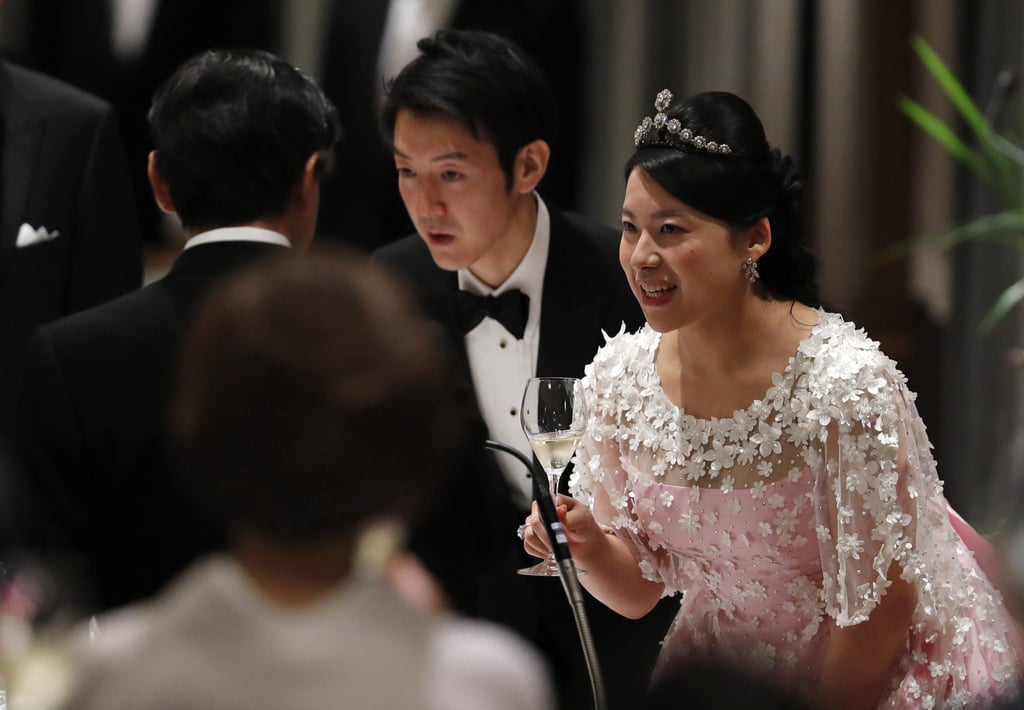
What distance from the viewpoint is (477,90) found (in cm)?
274

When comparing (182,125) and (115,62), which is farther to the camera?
(115,62)

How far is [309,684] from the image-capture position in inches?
37.3

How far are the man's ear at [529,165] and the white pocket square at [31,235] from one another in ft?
2.95

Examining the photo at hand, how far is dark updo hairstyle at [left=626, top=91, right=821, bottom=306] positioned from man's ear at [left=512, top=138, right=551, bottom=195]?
1.94 ft

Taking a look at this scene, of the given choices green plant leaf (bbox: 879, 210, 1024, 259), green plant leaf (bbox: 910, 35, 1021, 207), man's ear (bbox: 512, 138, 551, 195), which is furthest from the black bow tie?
green plant leaf (bbox: 879, 210, 1024, 259)

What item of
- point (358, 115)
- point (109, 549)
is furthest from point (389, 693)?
point (358, 115)

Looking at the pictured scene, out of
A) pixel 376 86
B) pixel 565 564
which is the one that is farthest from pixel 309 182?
pixel 376 86

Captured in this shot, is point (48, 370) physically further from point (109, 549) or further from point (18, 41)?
point (18, 41)

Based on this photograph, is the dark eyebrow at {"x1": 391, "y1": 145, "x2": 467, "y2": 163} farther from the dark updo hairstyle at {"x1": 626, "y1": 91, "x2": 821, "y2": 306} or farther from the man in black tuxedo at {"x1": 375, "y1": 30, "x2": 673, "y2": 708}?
the dark updo hairstyle at {"x1": 626, "y1": 91, "x2": 821, "y2": 306}

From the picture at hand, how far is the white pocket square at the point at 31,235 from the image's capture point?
8.70 ft

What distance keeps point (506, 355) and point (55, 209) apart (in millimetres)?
912

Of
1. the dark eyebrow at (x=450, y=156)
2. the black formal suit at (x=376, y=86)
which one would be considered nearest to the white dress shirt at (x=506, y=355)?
the dark eyebrow at (x=450, y=156)

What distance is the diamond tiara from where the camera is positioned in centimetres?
213

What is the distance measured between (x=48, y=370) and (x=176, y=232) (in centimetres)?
305
